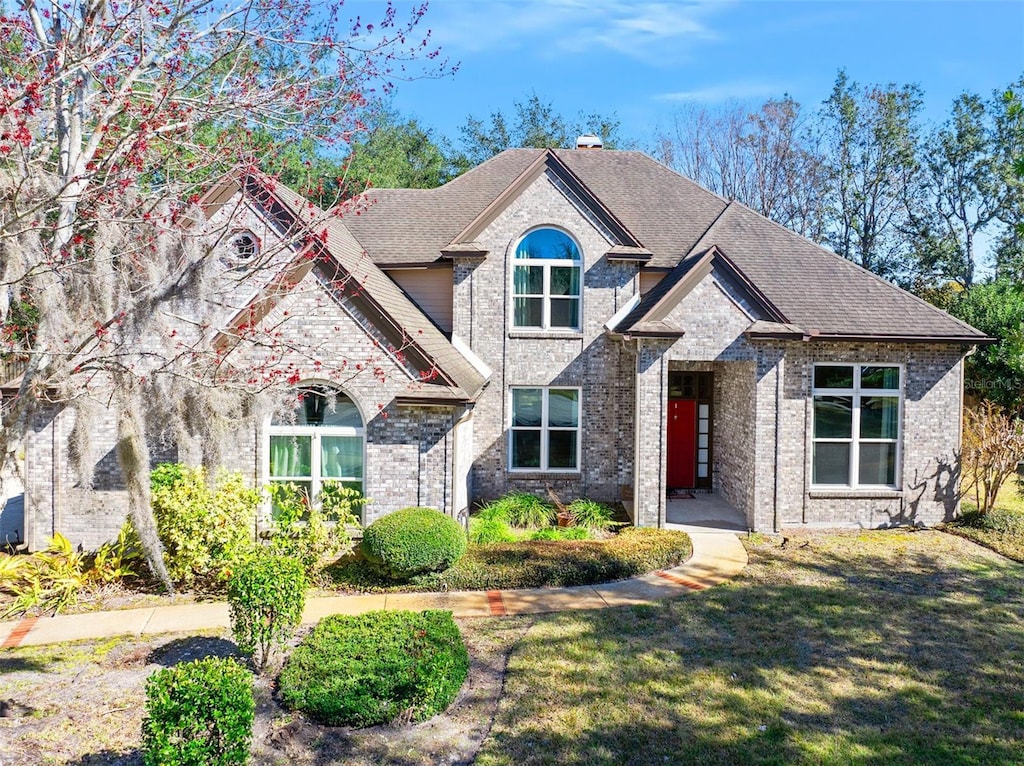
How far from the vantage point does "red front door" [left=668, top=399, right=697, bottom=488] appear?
16703 mm

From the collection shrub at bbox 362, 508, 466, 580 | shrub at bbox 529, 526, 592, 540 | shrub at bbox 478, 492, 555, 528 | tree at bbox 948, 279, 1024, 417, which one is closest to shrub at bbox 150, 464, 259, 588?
shrub at bbox 362, 508, 466, 580

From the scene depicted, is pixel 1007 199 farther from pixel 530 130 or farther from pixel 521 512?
pixel 521 512

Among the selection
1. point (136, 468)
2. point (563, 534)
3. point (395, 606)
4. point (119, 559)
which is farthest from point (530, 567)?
point (119, 559)

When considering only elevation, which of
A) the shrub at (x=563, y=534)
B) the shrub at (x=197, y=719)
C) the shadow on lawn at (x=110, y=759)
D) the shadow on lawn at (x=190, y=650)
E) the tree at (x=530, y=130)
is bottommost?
the shadow on lawn at (x=110, y=759)

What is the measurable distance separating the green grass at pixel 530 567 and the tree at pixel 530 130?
102 ft

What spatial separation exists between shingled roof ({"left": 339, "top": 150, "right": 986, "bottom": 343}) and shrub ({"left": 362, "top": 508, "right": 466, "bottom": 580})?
5340 millimetres

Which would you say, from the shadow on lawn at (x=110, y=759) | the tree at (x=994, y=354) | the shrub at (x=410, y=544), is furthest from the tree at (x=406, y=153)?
the shadow on lawn at (x=110, y=759)

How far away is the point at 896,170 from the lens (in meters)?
33.8

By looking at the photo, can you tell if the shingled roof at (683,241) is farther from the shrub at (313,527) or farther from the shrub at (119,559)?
the shrub at (119,559)

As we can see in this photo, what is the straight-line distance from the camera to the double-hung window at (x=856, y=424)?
1402cm

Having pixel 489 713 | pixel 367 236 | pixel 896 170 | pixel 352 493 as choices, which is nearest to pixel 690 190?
pixel 367 236

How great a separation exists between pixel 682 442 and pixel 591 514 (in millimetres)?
4137

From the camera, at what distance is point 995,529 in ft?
44.4

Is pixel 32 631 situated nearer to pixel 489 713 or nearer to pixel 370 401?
pixel 370 401
